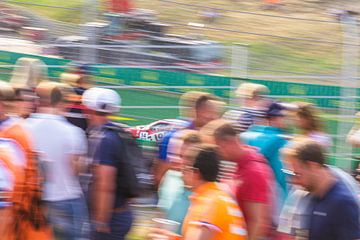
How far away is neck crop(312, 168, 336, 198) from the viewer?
17.4 ft

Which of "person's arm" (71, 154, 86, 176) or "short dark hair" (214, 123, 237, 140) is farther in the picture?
"person's arm" (71, 154, 86, 176)

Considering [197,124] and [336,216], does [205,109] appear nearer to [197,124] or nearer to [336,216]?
[197,124]

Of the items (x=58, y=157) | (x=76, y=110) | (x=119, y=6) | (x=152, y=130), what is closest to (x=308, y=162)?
(x=58, y=157)

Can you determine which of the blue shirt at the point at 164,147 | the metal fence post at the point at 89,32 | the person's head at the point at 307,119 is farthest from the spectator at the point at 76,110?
the metal fence post at the point at 89,32

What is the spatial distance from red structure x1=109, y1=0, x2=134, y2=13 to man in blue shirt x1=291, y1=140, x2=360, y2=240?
8.36m

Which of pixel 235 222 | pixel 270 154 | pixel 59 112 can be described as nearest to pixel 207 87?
pixel 270 154

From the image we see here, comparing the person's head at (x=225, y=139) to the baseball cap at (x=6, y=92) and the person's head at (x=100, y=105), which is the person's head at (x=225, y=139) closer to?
the person's head at (x=100, y=105)

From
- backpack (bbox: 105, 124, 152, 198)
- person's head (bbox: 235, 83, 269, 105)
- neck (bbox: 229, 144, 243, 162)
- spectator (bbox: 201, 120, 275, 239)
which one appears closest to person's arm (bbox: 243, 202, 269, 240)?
spectator (bbox: 201, 120, 275, 239)

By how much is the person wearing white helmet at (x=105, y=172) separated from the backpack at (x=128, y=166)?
0.04 ft

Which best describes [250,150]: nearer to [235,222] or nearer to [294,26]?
[235,222]

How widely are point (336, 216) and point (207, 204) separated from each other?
0.74m

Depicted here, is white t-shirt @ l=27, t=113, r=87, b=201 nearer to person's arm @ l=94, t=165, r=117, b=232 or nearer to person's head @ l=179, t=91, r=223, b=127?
person's arm @ l=94, t=165, r=117, b=232

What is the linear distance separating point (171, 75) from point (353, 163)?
8.37 feet

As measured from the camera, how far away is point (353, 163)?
11852mm
